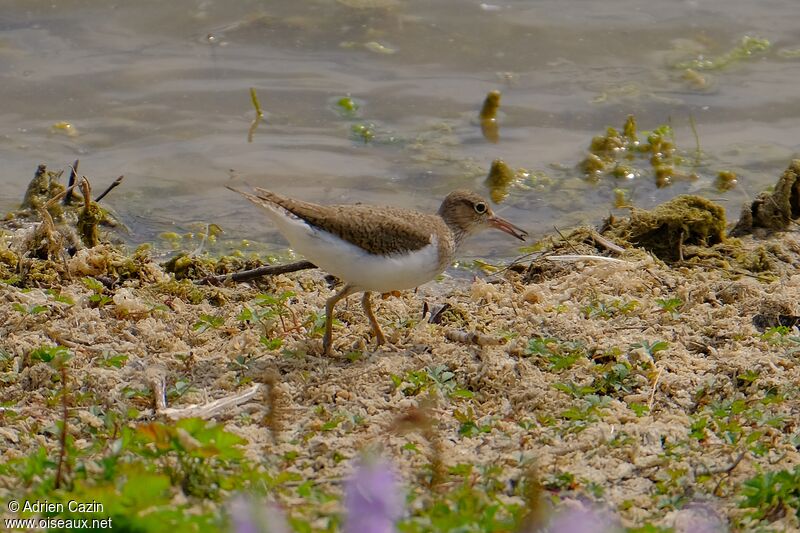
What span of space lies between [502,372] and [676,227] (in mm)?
2814

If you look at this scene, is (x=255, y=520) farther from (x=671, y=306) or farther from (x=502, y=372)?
(x=671, y=306)

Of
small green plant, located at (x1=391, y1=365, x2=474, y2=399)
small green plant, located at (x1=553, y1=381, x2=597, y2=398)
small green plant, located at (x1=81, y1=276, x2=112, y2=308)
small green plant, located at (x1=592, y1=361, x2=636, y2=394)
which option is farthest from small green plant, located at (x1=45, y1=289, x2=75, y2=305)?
small green plant, located at (x1=592, y1=361, x2=636, y2=394)

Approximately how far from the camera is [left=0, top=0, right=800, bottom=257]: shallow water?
31.3ft

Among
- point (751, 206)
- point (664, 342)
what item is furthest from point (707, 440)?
point (751, 206)

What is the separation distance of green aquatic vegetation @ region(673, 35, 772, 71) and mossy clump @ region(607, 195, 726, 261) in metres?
4.26

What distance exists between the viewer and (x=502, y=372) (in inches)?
216

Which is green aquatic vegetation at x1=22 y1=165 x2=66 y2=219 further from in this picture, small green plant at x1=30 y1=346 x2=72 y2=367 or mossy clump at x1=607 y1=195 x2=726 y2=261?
mossy clump at x1=607 y1=195 x2=726 y2=261

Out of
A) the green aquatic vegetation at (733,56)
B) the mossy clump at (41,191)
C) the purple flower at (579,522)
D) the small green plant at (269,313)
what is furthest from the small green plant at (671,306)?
the green aquatic vegetation at (733,56)

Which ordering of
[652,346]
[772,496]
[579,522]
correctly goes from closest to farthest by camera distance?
[579,522] → [772,496] → [652,346]

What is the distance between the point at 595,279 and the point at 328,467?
309 cm

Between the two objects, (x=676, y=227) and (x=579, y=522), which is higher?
(x=579, y=522)

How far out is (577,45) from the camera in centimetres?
1188

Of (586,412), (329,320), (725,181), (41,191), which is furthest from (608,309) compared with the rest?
(41,191)

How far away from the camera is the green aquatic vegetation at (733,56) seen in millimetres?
11664
